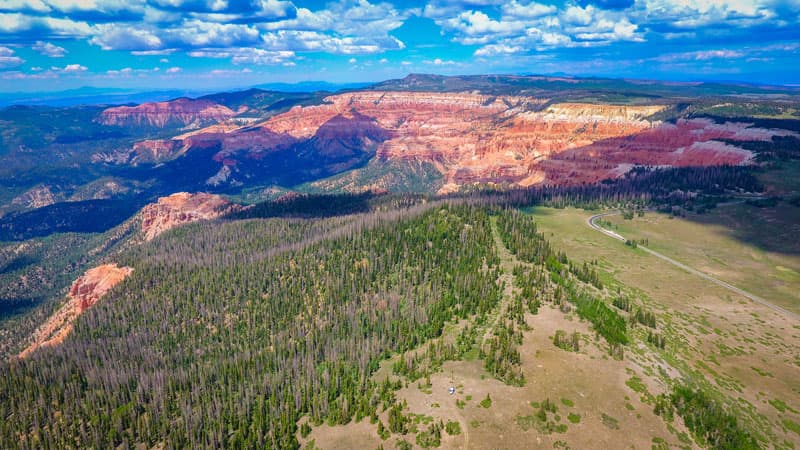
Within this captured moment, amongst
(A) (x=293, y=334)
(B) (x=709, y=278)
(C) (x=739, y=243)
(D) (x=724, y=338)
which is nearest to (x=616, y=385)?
(D) (x=724, y=338)

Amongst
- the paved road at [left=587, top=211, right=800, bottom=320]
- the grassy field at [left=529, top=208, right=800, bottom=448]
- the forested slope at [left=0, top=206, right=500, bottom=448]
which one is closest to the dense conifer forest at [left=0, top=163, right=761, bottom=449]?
the forested slope at [left=0, top=206, right=500, bottom=448]

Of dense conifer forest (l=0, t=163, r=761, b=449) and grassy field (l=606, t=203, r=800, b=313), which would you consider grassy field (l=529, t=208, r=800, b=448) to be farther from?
grassy field (l=606, t=203, r=800, b=313)

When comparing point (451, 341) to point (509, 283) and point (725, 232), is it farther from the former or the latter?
point (725, 232)

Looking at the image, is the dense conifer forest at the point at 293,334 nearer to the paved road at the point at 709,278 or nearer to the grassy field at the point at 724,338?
the grassy field at the point at 724,338

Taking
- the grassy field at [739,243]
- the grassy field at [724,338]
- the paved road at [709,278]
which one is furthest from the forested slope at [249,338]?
the grassy field at [739,243]

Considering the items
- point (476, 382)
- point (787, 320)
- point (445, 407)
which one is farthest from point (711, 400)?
point (787, 320)

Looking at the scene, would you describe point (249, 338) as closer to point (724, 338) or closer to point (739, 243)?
point (724, 338)
